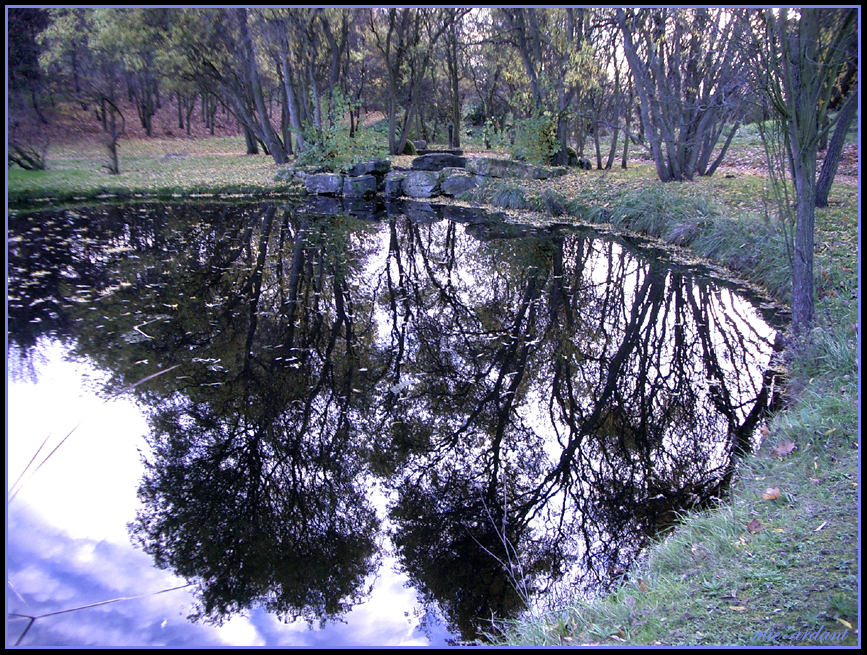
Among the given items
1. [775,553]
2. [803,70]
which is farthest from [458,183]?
[775,553]

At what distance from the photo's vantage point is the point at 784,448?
4.04m

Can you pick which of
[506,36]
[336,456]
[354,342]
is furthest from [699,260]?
[506,36]

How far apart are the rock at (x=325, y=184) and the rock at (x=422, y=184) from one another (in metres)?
2.27

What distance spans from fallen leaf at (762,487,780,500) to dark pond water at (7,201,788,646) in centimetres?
51

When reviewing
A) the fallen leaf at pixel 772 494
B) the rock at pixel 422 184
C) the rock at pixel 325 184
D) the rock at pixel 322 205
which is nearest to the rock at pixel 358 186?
the rock at pixel 325 184

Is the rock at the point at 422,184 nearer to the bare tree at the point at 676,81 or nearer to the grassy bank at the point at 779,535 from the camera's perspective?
the bare tree at the point at 676,81

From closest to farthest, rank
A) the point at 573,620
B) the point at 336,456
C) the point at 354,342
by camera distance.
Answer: the point at 573,620 → the point at 336,456 → the point at 354,342

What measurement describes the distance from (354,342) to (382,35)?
2201cm

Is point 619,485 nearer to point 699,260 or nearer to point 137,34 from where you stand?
point 699,260

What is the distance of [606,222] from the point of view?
13.1 m

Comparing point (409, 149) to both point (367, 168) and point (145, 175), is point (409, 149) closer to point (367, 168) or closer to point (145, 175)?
point (367, 168)

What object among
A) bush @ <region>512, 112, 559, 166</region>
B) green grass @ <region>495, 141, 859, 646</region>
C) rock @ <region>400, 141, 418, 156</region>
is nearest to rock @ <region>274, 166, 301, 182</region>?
bush @ <region>512, 112, 559, 166</region>

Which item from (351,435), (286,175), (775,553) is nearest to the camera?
(775,553)

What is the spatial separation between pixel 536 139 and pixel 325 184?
7348 mm
